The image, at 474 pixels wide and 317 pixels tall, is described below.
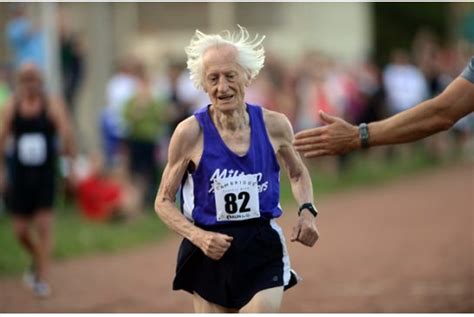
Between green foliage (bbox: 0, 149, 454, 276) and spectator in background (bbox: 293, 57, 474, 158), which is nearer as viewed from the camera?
spectator in background (bbox: 293, 57, 474, 158)

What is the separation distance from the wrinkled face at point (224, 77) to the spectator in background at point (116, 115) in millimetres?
11843

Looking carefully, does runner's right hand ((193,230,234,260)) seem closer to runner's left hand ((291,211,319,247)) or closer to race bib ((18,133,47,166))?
runner's left hand ((291,211,319,247))

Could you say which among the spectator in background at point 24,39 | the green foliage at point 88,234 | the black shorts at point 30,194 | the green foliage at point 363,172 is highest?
the spectator in background at point 24,39

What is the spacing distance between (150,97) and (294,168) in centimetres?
1100

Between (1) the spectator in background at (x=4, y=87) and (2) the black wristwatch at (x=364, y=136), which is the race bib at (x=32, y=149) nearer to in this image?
(1) the spectator in background at (x=4, y=87)

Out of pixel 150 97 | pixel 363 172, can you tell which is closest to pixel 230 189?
pixel 150 97

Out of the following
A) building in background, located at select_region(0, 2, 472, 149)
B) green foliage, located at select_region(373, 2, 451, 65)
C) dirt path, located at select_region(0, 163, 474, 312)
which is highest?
green foliage, located at select_region(373, 2, 451, 65)

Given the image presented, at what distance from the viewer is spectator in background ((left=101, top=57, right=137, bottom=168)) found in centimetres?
1848

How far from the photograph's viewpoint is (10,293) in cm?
1210

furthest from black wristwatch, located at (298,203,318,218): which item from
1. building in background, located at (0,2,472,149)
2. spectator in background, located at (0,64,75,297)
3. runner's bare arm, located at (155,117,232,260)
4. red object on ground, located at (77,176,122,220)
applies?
building in background, located at (0,2,472,149)

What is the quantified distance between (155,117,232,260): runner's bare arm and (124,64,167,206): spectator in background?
35.9 feet

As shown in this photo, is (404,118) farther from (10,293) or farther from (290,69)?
(290,69)

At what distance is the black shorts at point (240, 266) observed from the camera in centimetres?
654

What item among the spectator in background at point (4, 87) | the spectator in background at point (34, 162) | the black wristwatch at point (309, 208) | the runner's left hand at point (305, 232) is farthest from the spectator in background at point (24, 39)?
the runner's left hand at point (305, 232)
